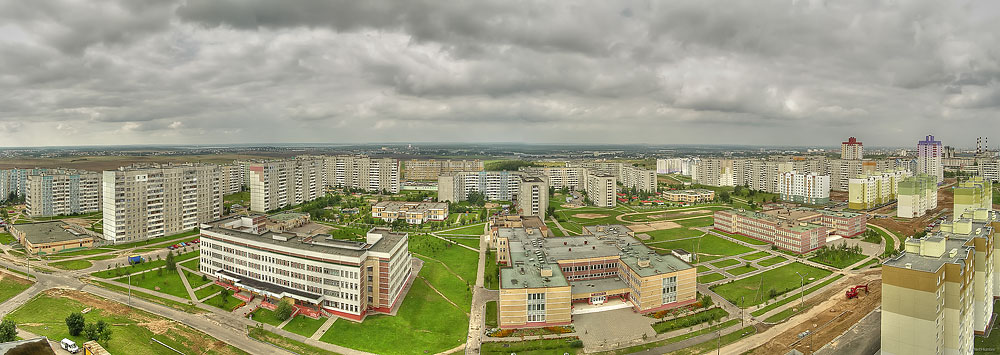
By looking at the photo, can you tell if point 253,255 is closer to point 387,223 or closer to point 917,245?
point 387,223

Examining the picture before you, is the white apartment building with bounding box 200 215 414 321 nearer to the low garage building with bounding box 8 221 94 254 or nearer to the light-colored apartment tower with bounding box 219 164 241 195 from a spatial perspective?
the low garage building with bounding box 8 221 94 254

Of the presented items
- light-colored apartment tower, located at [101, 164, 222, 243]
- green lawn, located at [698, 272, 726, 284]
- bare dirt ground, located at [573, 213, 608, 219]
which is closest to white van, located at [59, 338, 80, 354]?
light-colored apartment tower, located at [101, 164, 222, 243]

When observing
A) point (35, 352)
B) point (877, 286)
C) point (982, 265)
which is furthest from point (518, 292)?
point (877, 286)

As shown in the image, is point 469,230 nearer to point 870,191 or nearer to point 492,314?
point 492,314

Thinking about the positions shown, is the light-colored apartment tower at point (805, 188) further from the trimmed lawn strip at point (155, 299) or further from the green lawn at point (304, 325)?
the trimmed lawn strip at point (155, 299)

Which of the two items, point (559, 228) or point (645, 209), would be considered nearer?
point (559, 228)

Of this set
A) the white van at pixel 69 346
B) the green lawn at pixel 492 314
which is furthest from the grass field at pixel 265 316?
the green lawn at pixel 492 314

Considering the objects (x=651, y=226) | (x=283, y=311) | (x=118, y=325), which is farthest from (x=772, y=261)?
(x=118, y=325)
